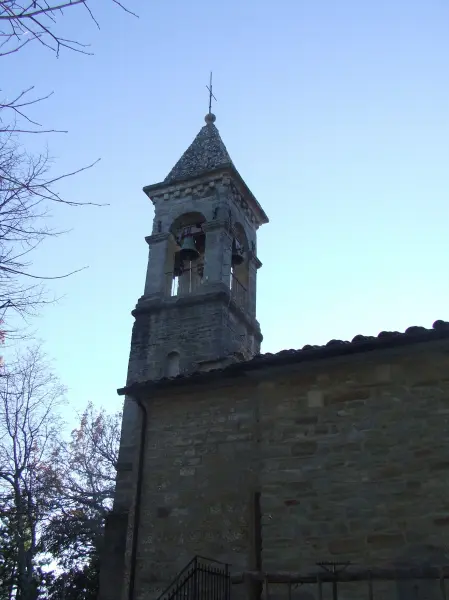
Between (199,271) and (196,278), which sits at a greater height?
(199,271)

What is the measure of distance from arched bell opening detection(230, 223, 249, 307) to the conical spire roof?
6.23 ft

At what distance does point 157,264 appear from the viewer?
14672 mm

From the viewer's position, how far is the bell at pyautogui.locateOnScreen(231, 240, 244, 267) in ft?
49.5

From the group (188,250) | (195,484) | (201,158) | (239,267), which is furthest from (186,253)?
(195,484)

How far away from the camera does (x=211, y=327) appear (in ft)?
42.9

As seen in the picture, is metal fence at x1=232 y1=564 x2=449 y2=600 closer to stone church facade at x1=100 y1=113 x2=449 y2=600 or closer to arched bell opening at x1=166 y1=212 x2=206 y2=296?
stone church facade at x1=100 y1=113 x2=449 y2=600

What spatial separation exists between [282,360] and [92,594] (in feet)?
44.4

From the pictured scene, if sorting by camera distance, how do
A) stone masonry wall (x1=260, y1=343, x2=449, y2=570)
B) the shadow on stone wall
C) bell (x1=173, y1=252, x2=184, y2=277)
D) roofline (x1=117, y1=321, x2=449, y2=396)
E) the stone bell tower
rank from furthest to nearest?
bell (x1=173, y1=252, x2=184, y2=277) < the stone bell tower < roofline (x1=117, y1=321, x2=449, y2=396) < stone masonry wall (x1=260, y1=343, x2=449, y2=570) < the shadow on stone wall

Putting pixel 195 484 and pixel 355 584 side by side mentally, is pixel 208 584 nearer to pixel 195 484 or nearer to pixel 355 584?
pixel 195 484

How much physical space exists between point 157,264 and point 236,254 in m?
2.09

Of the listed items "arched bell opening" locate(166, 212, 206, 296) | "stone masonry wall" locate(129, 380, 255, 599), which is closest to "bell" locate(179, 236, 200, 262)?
"arched bell opening" locate(166, 212, 206, 296)

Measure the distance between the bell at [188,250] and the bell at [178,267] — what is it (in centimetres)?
58

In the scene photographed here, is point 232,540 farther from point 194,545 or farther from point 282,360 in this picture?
point 282,360

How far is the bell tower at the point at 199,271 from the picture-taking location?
43.2 ft
